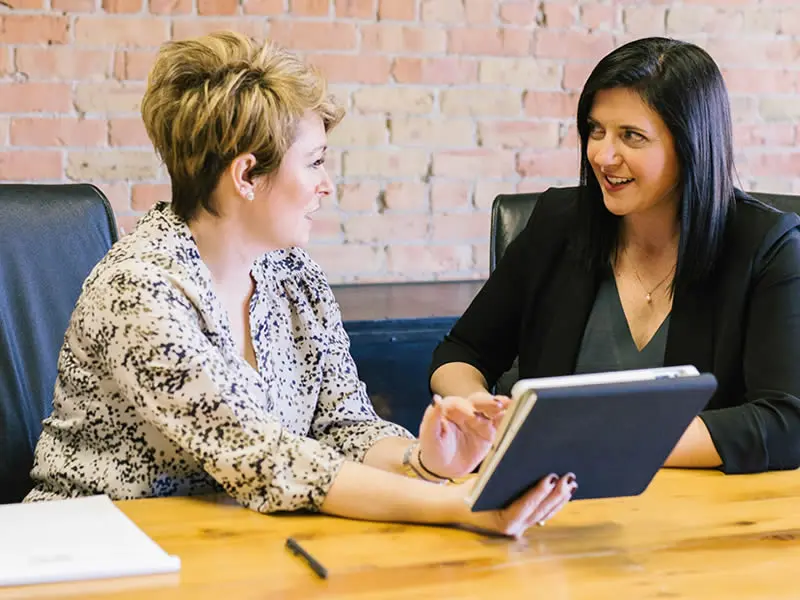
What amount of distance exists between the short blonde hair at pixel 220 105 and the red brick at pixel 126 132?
114 cm

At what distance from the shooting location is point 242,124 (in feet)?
5.03

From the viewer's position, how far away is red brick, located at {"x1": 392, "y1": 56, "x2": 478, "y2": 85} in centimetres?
287

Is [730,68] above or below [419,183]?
above

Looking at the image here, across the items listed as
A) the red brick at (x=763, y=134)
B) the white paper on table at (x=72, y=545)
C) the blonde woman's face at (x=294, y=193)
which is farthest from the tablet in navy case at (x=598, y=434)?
the red brick at (x=763, y=134)

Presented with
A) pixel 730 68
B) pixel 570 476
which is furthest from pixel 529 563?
pixel 730 68

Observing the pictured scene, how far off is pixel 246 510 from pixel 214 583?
24cm

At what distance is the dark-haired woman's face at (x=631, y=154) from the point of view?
186cm

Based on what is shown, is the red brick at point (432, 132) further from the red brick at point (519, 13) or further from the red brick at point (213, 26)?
the red brick at point (213, 26)

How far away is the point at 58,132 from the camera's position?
104 inches

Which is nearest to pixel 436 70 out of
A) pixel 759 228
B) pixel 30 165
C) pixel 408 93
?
pixel 408 93

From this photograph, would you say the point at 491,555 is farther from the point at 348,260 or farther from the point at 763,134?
the point at 763,134

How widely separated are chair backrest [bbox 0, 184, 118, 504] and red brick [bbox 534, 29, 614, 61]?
1.45m

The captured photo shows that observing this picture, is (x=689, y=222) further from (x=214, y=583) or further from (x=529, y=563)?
(x=214, y=583)

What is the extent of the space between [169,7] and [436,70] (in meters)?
0.66
